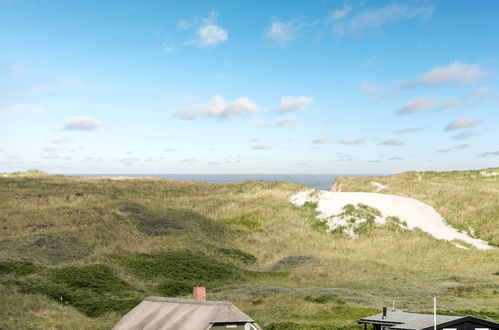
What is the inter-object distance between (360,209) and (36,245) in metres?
56.9

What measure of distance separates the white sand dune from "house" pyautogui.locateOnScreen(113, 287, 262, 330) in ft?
219

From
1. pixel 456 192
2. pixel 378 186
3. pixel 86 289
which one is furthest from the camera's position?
pixel 378 186

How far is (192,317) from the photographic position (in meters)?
28.1

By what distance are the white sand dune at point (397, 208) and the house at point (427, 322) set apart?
57.9m

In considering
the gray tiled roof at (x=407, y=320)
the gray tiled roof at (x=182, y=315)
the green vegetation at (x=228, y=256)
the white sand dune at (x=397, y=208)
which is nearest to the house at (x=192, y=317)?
the gray tiled roof at (x=182, y=315)

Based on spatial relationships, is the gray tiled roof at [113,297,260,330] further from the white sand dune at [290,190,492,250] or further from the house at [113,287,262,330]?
the white sand dune at [290,190,492,250]

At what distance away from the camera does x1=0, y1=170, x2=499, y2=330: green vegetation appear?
159ft

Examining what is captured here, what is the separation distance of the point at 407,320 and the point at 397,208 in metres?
70.9

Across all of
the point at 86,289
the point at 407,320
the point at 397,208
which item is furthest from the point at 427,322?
the point at 397,208

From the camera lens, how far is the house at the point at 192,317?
27.8 m

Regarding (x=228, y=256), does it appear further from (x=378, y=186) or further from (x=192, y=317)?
(x=378, y=186)

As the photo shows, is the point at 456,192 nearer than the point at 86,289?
No

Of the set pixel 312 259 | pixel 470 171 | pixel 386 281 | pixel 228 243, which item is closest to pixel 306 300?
pixel 386 281

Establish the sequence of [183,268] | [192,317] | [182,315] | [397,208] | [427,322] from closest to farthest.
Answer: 1. [192,317]
2. [182,315]
3. [427,322]
4. [183,268]
5. [397,208]
